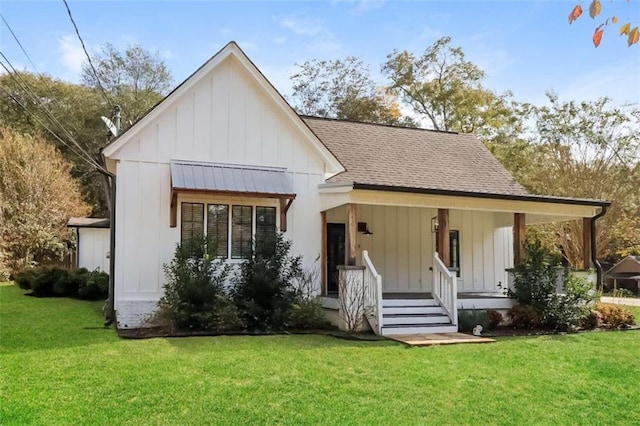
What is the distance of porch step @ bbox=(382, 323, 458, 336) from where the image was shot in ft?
34.0

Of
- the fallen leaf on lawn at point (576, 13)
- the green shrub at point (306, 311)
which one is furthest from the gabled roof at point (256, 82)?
the fallen leaf on lawn at point (576, 13)

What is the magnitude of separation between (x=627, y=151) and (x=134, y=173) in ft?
81.9

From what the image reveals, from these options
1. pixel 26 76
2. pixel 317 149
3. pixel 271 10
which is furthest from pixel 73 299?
pixel 26 76

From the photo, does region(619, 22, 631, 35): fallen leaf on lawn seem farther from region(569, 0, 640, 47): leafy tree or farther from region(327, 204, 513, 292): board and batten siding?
region(327, 204, 513, 292): board and batten siding

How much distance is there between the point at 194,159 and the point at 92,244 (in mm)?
9806

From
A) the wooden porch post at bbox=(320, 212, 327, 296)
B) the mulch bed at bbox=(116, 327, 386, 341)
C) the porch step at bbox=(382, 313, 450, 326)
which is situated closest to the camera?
the mulch bed at bbox=(116, 327, 386, 341)

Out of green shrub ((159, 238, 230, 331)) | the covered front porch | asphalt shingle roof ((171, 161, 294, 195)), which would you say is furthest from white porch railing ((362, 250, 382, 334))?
green shrub ((159, 238, 230, 331))

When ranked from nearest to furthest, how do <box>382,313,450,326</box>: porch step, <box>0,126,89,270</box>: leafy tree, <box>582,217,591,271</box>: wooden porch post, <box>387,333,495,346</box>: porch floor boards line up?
<box>387,333,495,346</box>: porch floor boards, <box>382,313,450,326</box>: porch step, <box>582,217,591,271</box>: wooden porch post, <box>0,126,89,270</box>: leafy tree

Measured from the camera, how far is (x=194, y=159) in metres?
11.7

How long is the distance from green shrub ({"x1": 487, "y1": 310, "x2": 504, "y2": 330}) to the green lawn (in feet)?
6.61

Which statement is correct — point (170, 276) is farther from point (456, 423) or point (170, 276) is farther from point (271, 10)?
point (456, 423)

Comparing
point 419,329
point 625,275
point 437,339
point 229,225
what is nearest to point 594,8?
point 437,339

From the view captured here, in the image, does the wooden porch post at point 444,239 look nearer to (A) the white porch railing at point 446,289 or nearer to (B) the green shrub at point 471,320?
(A) the white porch railing at point 446,289

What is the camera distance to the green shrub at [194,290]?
10.1 metres
